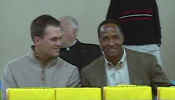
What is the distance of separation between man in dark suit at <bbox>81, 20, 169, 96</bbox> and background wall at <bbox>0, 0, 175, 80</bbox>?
6.82 feet

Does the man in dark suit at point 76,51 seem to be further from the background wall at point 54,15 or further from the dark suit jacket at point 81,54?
the background wall at point 54,15

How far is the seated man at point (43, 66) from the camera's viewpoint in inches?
108

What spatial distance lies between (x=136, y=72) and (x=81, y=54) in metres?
1.01

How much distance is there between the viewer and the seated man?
2750 millimetres

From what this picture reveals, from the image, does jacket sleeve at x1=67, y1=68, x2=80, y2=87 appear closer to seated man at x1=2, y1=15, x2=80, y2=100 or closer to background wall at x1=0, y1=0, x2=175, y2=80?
seated man at x1=2, y1=15, x2=80, y2=100

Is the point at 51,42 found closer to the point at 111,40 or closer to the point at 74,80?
the point at 74,80

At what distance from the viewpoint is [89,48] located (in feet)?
12.7

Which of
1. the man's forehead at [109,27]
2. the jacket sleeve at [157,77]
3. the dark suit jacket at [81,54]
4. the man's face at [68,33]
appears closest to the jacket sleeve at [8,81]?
the man's forehead at [109,27]

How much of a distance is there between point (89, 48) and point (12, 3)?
5.31 ft

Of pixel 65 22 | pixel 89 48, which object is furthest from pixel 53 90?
pixel 65 22

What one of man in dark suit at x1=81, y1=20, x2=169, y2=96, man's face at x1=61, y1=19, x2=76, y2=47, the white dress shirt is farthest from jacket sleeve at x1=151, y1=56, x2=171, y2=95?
man's face at x1=61, y1=19, x2=76, y2=47

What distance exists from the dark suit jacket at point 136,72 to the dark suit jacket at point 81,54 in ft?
2.59

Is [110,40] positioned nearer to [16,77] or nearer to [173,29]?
[16,77]

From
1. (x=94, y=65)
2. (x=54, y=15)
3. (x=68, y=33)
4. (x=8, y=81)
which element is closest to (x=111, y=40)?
(x=94, y=65)
